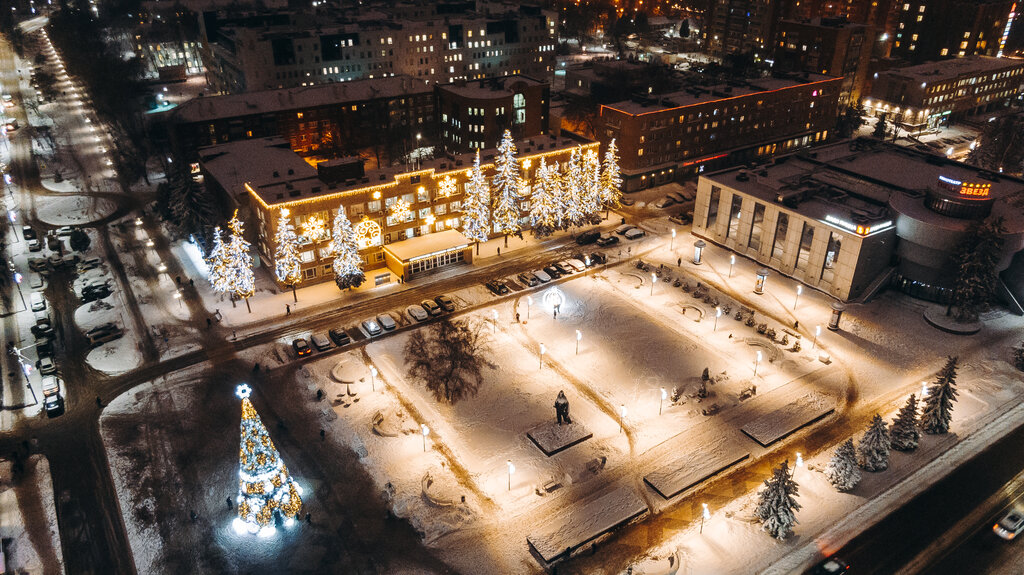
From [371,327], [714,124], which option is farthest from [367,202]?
[714,124]

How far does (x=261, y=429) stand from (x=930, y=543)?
44.7 meters

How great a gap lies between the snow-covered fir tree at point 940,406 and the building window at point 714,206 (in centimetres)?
3824

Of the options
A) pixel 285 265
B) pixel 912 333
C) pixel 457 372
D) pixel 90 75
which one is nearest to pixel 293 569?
pixel 457 372

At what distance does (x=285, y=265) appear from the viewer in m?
70.7

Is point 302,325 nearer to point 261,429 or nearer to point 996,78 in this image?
point 261,429

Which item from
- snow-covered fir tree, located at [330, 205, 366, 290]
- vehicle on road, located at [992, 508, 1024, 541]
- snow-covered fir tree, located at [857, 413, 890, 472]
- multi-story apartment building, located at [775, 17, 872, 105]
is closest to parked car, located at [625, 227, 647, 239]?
snow-covered fir tree, located at [330, 205, 366, 290]

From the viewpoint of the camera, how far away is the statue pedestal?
5159 cm

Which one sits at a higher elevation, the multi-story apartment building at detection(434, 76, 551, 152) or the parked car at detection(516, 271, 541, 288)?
the multi-story apartment building at detection(434, 76, 551, 152)

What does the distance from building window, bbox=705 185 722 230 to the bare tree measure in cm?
3860

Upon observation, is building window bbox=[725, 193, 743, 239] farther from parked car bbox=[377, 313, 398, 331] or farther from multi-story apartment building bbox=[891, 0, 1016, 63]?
multi-story apartment building bbox=[891, 0, 1016, 63]

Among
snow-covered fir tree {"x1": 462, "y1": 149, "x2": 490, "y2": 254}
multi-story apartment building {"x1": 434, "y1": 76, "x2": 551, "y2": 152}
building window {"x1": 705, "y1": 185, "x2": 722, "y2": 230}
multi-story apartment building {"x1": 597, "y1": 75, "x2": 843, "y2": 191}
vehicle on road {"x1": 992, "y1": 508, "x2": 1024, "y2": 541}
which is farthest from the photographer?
multi-story apartment building {"x1": 434, "y1": 76, "x2": 551, "y2": 152}

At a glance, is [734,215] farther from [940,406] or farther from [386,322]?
[386,322]

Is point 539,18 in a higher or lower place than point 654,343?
higher

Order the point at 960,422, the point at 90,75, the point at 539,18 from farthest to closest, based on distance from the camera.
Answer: the point at 539,18 → the point at 90,75 → the point at 960,422
